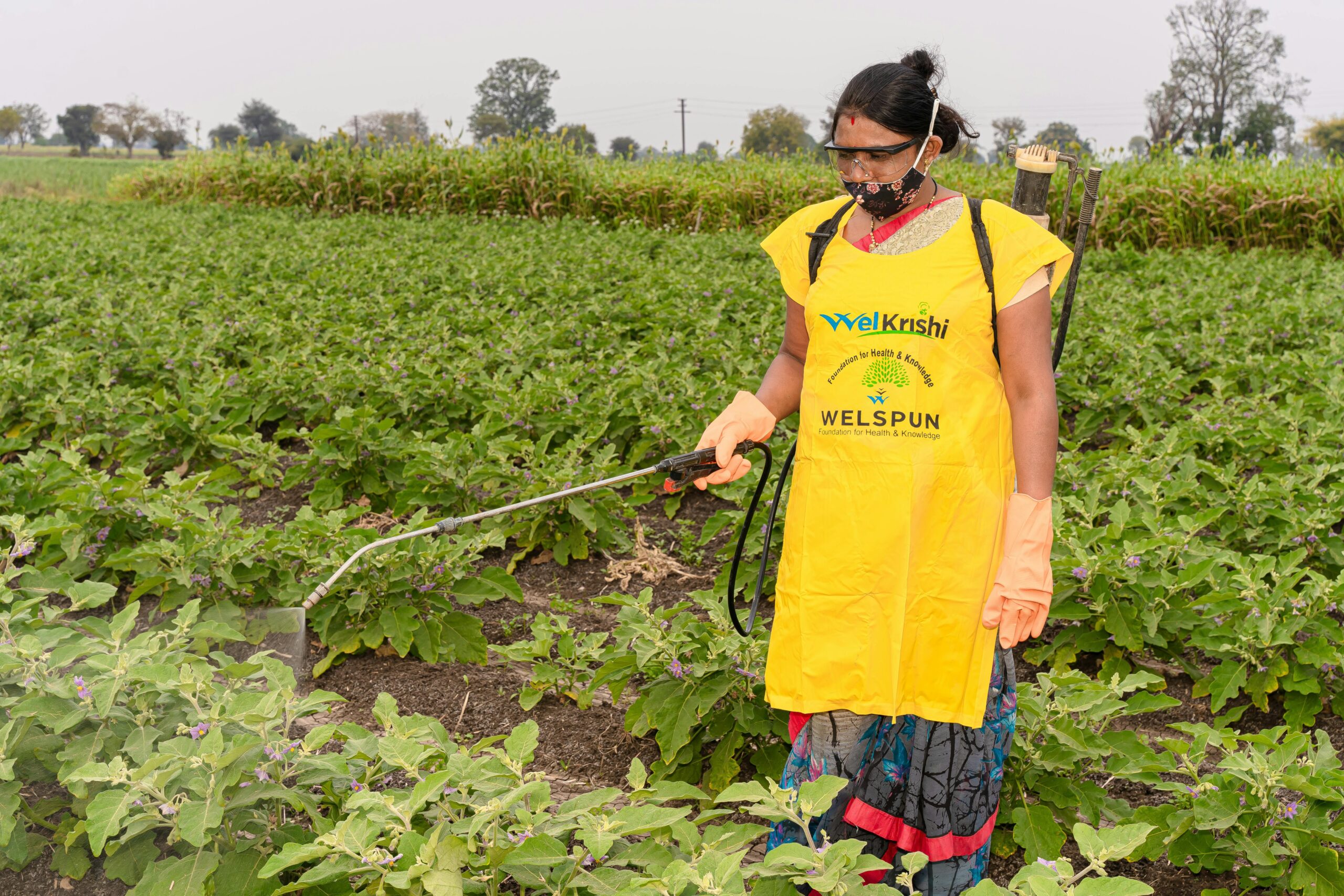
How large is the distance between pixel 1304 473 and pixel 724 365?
109 inches

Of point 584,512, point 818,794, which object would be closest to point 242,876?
point 818,794

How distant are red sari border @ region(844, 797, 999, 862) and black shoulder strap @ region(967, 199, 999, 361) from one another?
2.98ft

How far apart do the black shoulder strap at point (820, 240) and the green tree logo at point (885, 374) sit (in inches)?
9.4

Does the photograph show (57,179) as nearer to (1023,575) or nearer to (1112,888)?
(1023,575)

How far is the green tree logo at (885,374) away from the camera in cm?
177

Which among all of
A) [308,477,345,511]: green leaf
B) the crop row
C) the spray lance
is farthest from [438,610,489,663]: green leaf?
the crop row

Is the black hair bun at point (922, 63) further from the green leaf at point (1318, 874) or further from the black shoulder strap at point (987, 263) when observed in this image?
the green leaf at point (1318, 874)

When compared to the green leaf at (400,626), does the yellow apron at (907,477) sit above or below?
above

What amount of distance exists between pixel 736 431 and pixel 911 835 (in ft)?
2.81

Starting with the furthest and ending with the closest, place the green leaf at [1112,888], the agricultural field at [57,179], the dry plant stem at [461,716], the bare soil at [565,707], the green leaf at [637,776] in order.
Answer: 1. the agricultural field at [57,179]
2. the dry plant stem at [461,716]
3. the bare soil at [565,707]
4. the green leaf at [637,776]
5. the green leaf at [1112,888]

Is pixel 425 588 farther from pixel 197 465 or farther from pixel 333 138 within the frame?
pixel 333 138

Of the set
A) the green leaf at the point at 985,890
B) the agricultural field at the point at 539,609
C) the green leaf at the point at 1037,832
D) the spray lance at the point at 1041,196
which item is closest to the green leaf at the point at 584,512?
the agricultural field at the point at 539,609

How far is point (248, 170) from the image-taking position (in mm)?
16500

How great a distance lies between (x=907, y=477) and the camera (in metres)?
1.76
